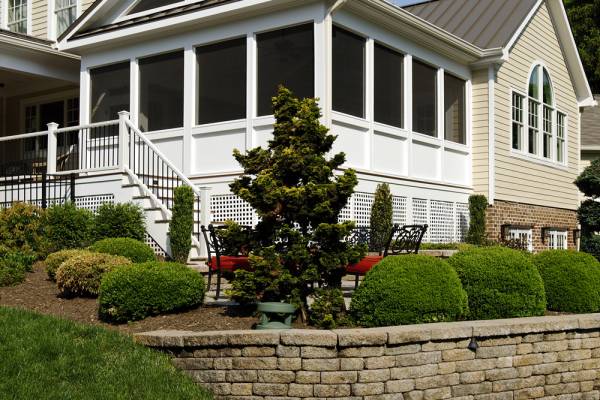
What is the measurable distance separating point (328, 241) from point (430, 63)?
8.44 meters

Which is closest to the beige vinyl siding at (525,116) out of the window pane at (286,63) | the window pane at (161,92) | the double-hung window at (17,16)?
the window pane at (286,63)

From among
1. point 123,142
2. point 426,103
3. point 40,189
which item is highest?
point 426,103

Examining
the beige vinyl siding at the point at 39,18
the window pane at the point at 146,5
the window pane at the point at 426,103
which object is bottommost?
the window pane at the point at 426,103

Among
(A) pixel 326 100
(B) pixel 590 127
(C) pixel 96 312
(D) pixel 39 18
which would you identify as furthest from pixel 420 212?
(B) pixel 590 127

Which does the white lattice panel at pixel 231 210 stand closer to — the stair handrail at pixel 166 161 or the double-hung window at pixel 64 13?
the stair handrail at pixel 166 161

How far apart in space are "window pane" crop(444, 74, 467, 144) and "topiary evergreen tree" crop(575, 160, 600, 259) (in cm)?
333

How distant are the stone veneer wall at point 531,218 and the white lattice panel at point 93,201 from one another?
812 centimetres

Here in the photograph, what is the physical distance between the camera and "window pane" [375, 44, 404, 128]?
13781 mm

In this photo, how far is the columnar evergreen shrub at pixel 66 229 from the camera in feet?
36.6

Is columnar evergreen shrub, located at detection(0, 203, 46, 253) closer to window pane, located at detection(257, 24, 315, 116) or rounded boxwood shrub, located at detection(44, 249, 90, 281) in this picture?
rounded boxwood shrub, located at detection(44, 249, 90, 281)

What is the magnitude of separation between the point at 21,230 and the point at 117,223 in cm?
140

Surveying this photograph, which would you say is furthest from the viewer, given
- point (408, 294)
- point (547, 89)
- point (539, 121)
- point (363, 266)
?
point (547, 89)

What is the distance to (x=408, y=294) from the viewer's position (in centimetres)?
697

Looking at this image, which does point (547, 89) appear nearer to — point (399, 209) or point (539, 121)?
point (539, 121)
